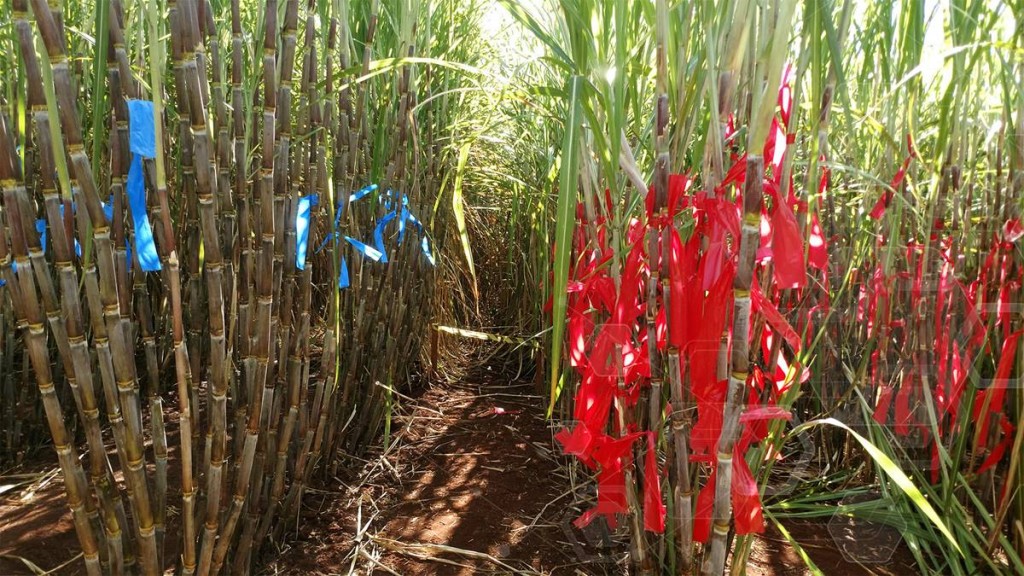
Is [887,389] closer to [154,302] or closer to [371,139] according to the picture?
[371,139]

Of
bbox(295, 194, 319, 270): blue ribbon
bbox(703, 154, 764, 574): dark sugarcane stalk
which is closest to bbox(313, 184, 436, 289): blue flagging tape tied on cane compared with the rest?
bbox(295, 194, 319, 270): blue ribbon

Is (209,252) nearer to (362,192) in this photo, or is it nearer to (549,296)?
(362,192)

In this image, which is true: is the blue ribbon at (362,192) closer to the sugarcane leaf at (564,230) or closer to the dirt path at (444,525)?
the dirt path at (444,525)

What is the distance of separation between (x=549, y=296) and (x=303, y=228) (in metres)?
0.47

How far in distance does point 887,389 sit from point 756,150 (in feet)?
2.54

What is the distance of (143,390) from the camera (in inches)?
62.5

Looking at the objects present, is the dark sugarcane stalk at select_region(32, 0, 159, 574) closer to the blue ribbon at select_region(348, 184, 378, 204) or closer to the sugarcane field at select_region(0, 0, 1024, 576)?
the sugarcane field at select_region(0, 0, 1024, 576)

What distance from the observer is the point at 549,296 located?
4.12 feet

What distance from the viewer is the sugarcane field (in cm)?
60

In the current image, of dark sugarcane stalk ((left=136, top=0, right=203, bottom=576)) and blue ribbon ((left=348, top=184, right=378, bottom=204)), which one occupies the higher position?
blue ribbon ((left=348, top=184, right=378, bottom=204))

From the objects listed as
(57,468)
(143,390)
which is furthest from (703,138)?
(143,390)

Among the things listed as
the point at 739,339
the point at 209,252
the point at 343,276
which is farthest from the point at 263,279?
the point at 739,339

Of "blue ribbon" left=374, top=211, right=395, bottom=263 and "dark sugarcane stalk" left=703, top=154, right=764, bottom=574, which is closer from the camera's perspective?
"dark sugarcane stalk" left=703, top=154, right=764, bottom=574

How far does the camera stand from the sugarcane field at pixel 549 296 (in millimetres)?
596
